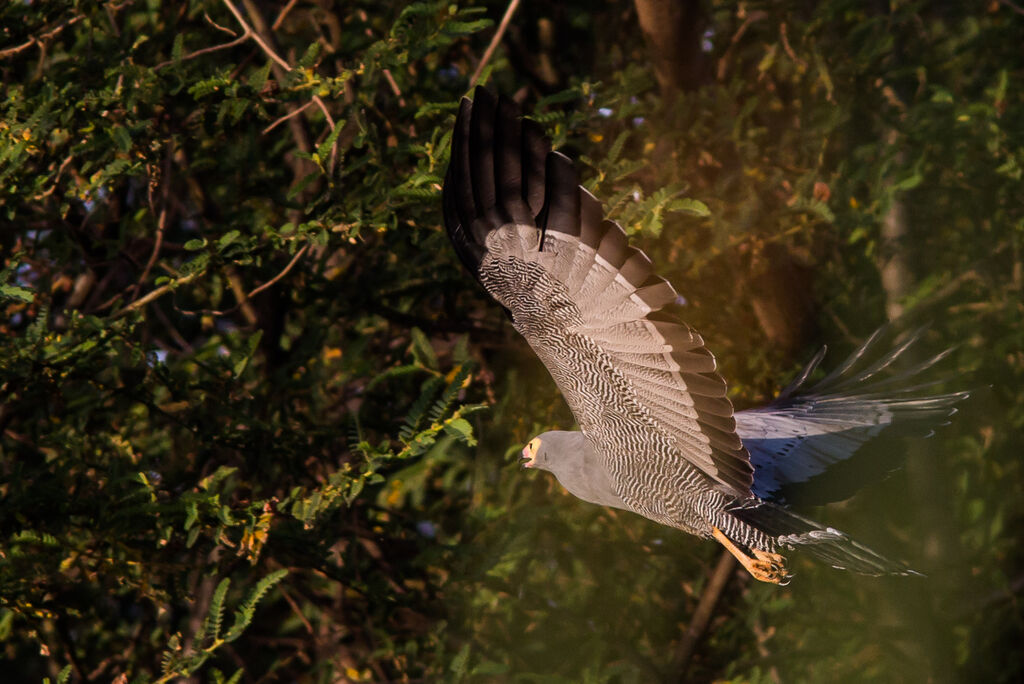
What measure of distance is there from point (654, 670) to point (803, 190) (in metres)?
1.87

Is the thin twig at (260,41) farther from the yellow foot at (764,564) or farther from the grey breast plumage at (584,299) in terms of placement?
the yellow foot at (764,564)

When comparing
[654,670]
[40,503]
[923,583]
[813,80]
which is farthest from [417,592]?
[813,80]

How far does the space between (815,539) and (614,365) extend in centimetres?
80

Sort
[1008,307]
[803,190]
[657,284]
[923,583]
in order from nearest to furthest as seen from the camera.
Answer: [657,284] < [803,190] < [1008,307] < [923,583]

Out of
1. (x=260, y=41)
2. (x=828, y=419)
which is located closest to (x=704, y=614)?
(x=828, y=419)

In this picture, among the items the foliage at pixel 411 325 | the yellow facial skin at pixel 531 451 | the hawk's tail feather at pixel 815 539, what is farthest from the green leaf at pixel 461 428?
the hawk's tail feather at pixel 815 539

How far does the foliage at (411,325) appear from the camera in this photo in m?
3.33

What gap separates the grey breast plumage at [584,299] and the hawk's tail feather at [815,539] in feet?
0.31

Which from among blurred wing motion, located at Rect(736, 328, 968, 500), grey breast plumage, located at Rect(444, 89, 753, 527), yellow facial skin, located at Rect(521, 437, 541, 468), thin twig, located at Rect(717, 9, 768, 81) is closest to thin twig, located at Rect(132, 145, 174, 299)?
grey breast plumage, located at Rect(444, 89, 753, 527)

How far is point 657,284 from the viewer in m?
2.78

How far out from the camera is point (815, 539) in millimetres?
3176

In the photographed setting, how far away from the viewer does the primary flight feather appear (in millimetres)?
2852

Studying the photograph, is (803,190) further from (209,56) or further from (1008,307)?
(209,56)

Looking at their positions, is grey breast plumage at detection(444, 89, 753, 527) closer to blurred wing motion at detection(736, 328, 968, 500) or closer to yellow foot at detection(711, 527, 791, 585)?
yellow foot at detection(711, 527, 791, 585)
